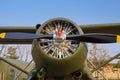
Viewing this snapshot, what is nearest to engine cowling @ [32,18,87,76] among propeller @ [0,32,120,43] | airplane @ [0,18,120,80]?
airplane @ [0,18,120,80]

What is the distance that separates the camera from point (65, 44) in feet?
23.5

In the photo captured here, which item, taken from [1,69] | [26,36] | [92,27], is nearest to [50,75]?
[26,36]

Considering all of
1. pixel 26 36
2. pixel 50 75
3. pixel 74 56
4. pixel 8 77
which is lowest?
pixel 8 77

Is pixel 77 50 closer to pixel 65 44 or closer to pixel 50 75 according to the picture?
pixel 65 44

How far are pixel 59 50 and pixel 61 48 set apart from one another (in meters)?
0.07

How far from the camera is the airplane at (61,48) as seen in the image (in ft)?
23.2

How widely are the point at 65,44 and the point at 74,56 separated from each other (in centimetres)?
38

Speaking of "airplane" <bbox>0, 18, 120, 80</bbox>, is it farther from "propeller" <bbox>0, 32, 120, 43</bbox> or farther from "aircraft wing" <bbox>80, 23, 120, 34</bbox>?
"aircraft wing" <bbox>80, 23, 120, 34</bbox>

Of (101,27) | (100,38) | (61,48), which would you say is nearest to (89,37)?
(100,38)

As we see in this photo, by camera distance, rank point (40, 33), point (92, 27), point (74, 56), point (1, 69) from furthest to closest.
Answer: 1. point (1, 69)
2. point (92, 27)
3. point (40, 33)
4. point (74, 56)

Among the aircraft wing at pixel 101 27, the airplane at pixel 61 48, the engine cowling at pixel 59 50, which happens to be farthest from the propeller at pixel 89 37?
the aircraft wing at pixel 101 27

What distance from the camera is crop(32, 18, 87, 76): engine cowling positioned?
7.05m

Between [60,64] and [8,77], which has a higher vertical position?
[60,64]


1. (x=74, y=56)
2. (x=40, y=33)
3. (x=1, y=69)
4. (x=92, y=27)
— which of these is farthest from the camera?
(x=1, y=69)
